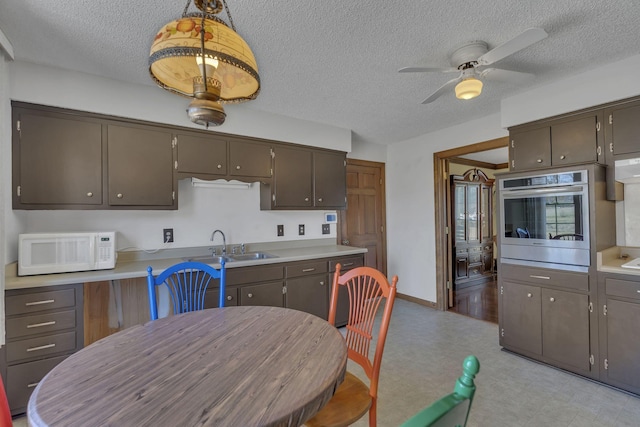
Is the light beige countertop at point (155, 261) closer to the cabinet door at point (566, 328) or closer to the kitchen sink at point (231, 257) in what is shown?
the kitchen sink at point (231, 257)

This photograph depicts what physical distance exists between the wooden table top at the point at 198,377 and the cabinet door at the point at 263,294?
1341mm

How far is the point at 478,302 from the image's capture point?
4426 millimetres

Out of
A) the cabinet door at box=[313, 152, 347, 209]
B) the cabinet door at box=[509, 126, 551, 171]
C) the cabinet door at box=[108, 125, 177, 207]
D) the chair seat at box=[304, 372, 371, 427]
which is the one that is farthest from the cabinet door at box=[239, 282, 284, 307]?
the cabinet door at box=[509, 126, 551, 171]

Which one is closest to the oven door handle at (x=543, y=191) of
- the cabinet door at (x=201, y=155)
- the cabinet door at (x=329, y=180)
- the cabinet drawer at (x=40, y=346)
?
the cabinet door at (x=329, y=180)

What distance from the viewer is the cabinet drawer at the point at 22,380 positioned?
1.94 m

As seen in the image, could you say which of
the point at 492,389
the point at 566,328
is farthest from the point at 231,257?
the point at 566,328

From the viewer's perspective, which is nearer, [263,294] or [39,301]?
[39,301]

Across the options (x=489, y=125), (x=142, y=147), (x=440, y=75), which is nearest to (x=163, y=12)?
(x=142, y=147)

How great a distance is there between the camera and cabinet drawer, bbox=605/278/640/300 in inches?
83.3

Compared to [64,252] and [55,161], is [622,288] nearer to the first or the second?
[64,252]

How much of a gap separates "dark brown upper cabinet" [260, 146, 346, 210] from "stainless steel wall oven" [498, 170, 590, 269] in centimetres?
181

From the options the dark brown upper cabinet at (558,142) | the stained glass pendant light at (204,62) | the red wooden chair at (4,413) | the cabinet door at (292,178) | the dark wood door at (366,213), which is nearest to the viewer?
the red wooden chair at (4,413)

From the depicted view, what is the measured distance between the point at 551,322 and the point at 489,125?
219 cm

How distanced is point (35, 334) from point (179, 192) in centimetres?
154
